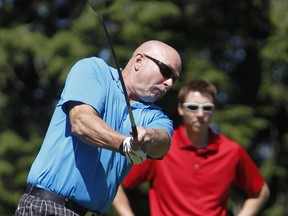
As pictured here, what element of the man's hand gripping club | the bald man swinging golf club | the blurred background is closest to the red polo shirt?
the bald man swinging golf club

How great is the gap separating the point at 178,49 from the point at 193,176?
715 cm

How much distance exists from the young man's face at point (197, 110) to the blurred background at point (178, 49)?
17.6 feet

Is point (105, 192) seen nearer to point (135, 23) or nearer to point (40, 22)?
point (135, 23)

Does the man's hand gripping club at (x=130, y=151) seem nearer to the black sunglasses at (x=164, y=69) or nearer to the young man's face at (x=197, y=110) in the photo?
the black sunglasses at (x=164, y=69)

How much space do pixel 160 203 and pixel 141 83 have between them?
2.23 m

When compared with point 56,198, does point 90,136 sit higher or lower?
higher

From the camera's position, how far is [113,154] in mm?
5113

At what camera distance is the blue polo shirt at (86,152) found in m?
4.98

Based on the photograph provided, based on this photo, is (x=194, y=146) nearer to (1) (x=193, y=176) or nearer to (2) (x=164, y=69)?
(1) (x=193, y=176)

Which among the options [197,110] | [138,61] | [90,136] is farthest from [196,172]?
[90,136]

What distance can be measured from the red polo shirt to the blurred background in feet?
18.2

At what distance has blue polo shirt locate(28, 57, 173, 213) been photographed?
4.98m

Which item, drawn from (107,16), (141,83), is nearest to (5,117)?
(107,16)

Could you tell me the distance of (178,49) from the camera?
14.4m
